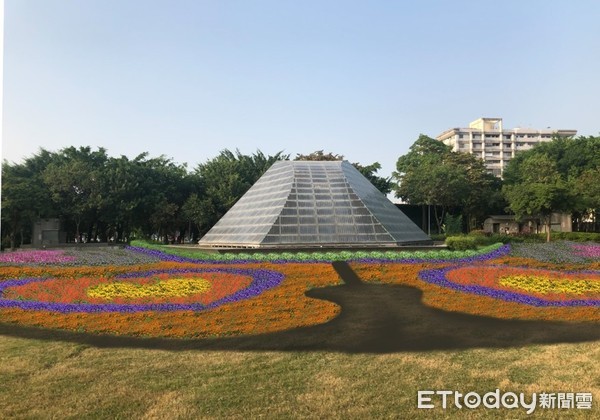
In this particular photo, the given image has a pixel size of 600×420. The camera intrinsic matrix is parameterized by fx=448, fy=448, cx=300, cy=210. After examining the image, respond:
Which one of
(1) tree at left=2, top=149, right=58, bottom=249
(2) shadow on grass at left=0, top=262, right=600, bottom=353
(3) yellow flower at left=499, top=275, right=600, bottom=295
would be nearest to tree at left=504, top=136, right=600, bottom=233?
(3) yellow flower at left=499, top=275, right=600, bottom=295

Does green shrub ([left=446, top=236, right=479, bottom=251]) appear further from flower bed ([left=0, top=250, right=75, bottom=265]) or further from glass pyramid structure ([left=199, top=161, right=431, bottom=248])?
flower bed ([left=0, top=250, right=75, bottom=265])

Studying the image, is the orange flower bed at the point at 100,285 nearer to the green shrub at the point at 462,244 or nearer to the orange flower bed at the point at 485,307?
the orange flower bed at the point at 485,307

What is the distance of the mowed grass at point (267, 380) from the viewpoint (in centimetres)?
693

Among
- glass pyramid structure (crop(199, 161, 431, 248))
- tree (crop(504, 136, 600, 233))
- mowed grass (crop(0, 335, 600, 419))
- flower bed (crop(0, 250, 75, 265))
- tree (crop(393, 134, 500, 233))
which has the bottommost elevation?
mowed grass (crop(0, 335, 600, 419))

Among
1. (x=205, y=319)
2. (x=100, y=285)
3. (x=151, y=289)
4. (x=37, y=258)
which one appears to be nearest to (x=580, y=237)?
(x=151, y=289)

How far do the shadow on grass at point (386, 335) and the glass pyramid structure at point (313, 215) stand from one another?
16.3m

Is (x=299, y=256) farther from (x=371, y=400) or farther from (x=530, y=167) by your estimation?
(x=530, y=167)

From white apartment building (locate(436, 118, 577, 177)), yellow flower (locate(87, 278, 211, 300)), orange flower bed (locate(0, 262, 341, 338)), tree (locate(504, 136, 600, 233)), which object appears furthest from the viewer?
white apartment building (locate(436, 118, 577, 177))

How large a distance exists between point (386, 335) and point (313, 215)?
20.6 meters

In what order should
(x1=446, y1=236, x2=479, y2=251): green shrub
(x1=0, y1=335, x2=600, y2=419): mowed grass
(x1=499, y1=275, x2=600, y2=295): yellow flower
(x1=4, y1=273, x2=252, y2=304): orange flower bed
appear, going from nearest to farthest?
(x1=0, y1=335, x2=600, y2=419): mowed grass, (x1=4, y1=273, x2=252, y2=304): orange flower bed, (x1=499, y1=275, x2=600, y2=295): yellow flower, (x1=446, y1=236, x2=479, y2=251): green shrub

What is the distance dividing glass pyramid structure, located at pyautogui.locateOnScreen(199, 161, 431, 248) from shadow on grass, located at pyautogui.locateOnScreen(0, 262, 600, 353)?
16345 millimetres

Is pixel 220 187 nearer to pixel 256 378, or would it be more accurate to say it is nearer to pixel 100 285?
pixel 100 285

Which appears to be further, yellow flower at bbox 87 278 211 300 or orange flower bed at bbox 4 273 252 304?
yellow flower at bbox 87 278 211 300

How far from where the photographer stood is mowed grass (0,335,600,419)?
6.93 metres
